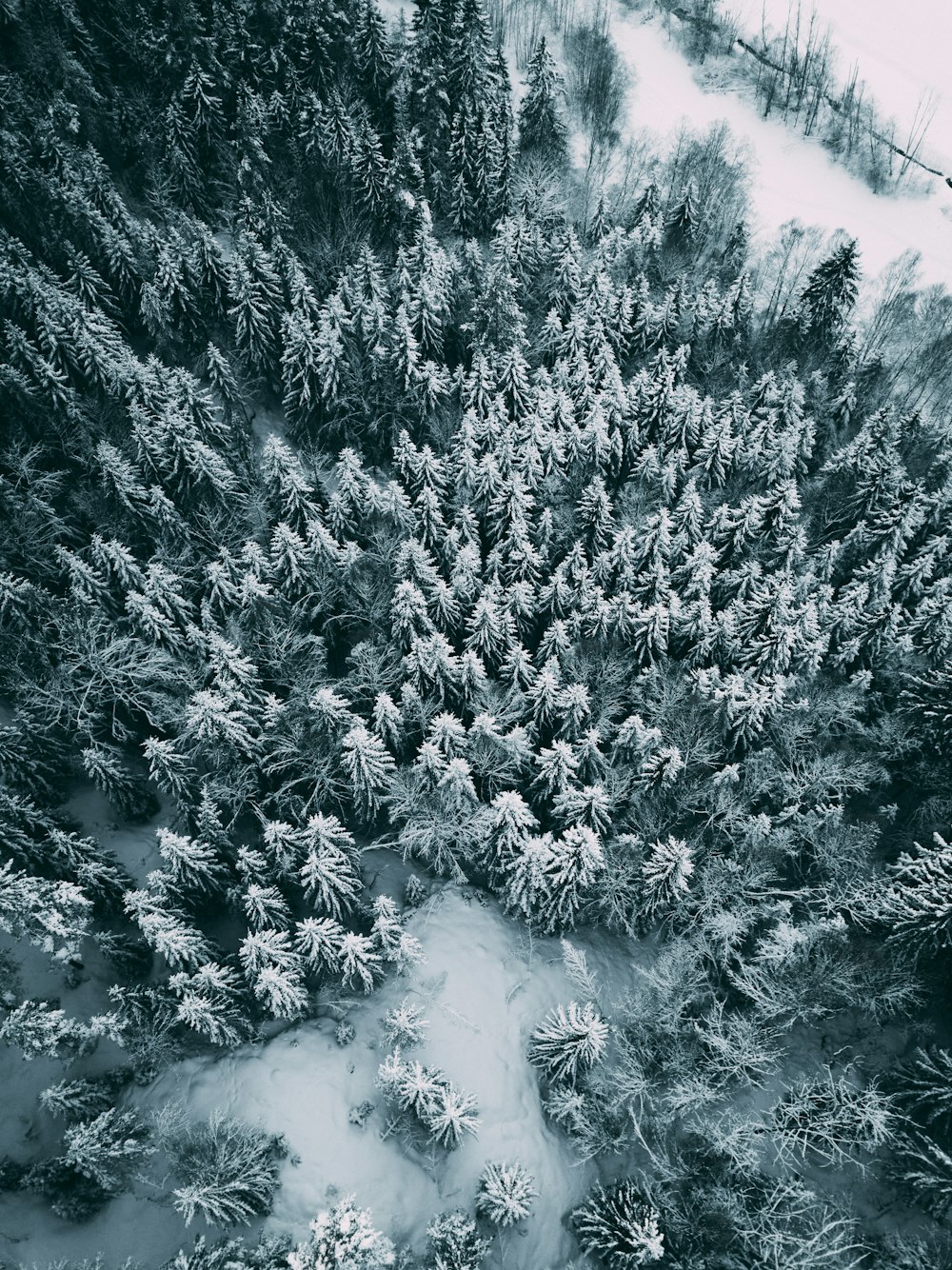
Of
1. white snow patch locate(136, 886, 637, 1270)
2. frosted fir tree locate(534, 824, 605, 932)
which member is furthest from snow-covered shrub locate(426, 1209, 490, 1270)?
frosted fir tree locate(534, 824, 605, 932)

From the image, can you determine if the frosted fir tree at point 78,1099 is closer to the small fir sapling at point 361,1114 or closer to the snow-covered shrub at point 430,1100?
the small fir sapling at point 361,1114

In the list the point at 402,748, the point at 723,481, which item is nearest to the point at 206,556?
the point at 402,748

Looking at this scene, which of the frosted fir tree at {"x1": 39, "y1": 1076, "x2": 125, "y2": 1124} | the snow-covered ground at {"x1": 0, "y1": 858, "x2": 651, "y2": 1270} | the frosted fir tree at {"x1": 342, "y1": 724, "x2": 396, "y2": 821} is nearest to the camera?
the frosted fir tree at {"x1": 39, "y1": 1076, "x2": 125, "y2": 1124}

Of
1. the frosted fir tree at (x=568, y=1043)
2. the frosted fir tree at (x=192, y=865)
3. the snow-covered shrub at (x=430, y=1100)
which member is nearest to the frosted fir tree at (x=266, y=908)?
the frosted fir tree at (x=192, y=865)

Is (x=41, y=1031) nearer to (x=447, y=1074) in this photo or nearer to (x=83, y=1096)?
(x=83, y=1096)

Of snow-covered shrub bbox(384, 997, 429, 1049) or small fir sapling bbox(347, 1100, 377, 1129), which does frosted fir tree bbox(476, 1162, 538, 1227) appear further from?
snow-covered shrub bbox(384, 997, 429, 1049)

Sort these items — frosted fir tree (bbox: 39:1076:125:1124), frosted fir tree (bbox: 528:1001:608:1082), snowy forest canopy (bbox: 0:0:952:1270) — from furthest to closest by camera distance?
frosted fir tree (bbox: 528:1001:608:1082) → snowy forest canopy (bbox: 0:0:952:1270) → frosted fir tree (bbox: 39:1076:125:1124)
